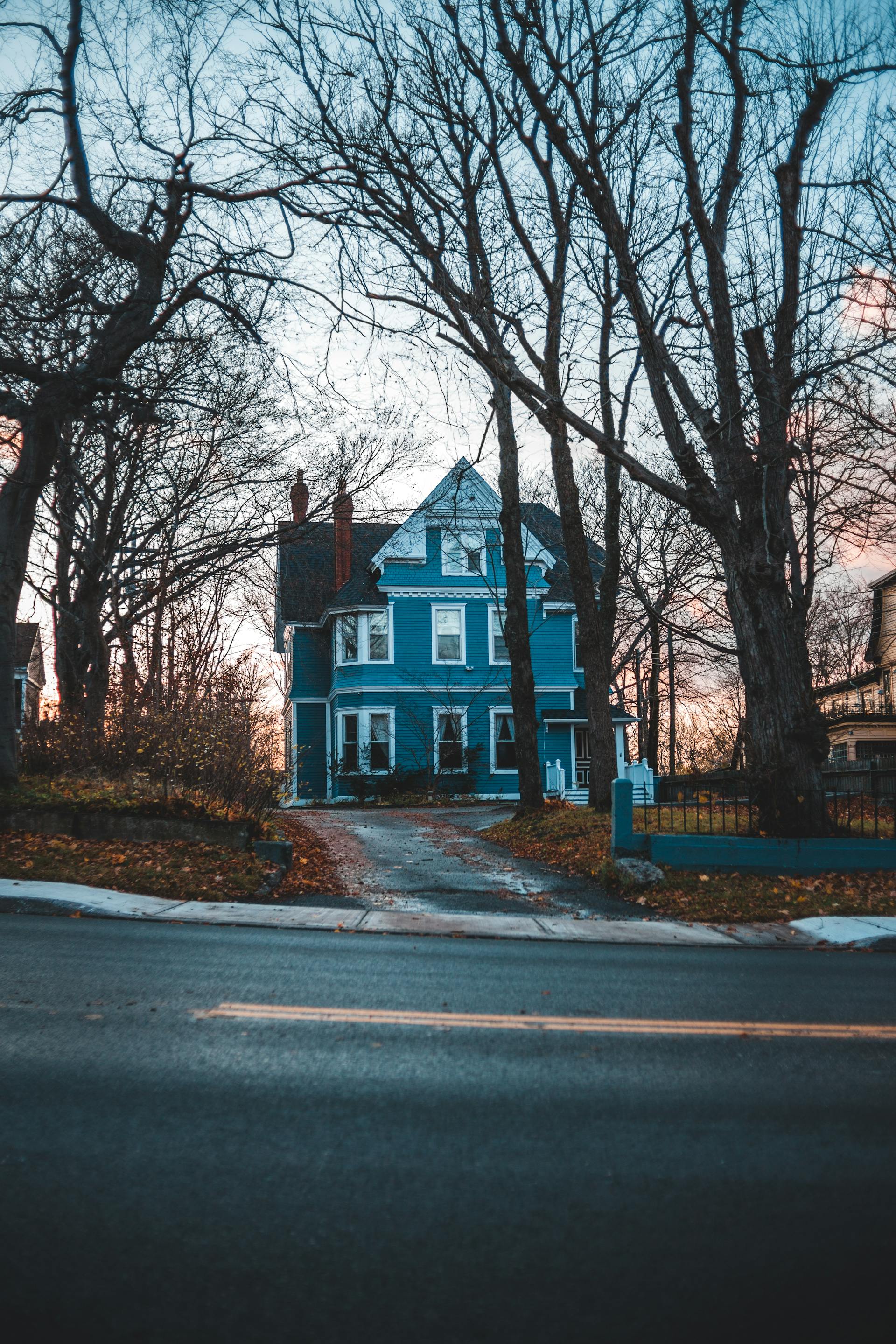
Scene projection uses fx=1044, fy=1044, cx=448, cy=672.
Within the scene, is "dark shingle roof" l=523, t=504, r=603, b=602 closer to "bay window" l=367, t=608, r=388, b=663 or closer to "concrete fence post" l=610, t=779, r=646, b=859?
"bay window" l=367, t=608, r=388, b=663

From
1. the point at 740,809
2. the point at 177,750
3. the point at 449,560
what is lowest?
the point at 740,809

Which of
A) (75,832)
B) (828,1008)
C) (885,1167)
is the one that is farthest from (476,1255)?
(75,832)

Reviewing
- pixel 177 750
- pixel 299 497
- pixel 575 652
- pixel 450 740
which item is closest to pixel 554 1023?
pixel 177 750

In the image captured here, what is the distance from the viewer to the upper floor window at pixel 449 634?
37.8 m

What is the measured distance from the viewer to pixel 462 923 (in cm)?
1120

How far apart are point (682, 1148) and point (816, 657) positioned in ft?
155

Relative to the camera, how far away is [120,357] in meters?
16.6

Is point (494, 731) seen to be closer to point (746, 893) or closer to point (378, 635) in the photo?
point (378, 635)

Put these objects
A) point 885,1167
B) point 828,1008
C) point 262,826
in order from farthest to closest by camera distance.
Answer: point 262,826, point 828,1008, point 885,1167

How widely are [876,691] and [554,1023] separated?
4241 centimetres

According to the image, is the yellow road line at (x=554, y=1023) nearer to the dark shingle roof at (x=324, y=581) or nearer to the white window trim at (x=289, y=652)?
the dark shingle roof at (x=324, y=581)

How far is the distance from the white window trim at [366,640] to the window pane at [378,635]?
0.05 meters

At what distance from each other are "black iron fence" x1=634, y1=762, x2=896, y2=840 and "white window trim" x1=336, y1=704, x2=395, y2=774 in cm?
1974

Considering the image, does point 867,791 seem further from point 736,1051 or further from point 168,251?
point 168,251
